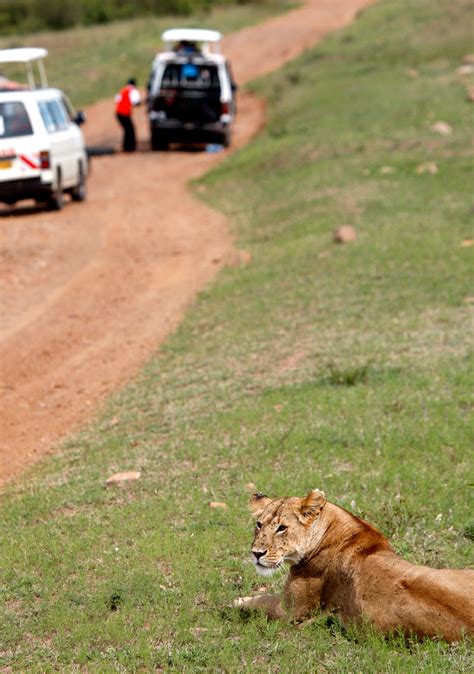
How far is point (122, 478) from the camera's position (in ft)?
27.8

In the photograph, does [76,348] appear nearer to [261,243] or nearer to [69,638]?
[261,243]

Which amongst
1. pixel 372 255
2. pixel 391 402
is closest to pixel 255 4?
pixel 372 255

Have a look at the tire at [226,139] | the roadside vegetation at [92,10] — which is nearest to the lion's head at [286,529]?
the tire at [226,139]

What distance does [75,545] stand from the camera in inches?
289

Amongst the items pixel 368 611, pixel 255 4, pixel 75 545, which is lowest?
pixel 255 4

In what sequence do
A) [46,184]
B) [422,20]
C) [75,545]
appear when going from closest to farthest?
[75,545]
[46,184]
[422,20]

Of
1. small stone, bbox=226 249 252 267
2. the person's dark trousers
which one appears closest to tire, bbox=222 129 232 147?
the person's dark trousers

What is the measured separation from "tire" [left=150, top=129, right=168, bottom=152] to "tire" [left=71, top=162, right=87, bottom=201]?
231 inches

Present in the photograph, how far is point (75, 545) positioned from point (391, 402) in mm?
3155

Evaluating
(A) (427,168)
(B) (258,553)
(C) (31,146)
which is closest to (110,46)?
(C) (31,146)

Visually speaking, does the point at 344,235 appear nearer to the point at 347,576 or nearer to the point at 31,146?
the point at 31,146

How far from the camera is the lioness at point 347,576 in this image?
17.2 ft

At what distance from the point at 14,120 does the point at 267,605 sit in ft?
52.2

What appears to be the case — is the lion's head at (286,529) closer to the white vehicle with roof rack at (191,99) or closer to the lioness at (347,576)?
the lioness at (347,576)
